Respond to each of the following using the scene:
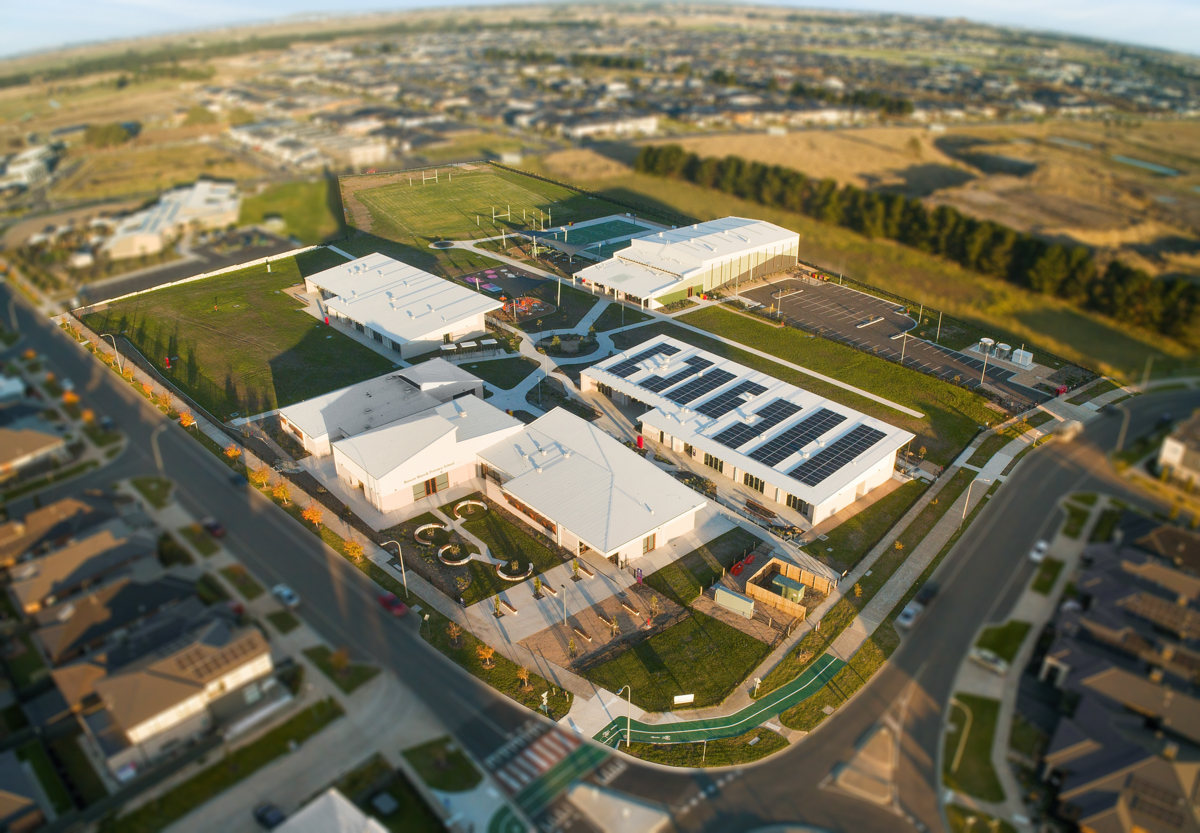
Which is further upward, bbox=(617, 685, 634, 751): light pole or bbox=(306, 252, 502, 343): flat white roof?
bbox=(306, 252, 502, 343): flat white roof

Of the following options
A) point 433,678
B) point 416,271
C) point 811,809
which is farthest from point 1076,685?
point 416,271

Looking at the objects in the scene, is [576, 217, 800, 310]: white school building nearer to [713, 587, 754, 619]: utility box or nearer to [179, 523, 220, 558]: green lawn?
[713, 587, 754, 619]: utility box

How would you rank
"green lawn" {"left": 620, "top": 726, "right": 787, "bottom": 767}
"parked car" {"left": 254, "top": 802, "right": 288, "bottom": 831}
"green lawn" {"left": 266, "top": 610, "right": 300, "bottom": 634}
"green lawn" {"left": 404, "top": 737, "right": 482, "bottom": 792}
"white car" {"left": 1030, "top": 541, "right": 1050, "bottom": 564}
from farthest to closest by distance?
1. "green lawn" {"left": 620, "top": 726, "right": 787, "bottom": 767}
2. "white car" {"left": 1030, "top": 541, "right": 1050, "bottom": 564}
3. "green lawn" {"left": 404, "top": 737, "right": 482, "bottom": 792}
4. "green lawn" {"left": 266, "top": 610, "right": 300, "bottom": 634}
5. "parked car" {"left": 254, "top": 802, "right": 288, "bottom": 831}

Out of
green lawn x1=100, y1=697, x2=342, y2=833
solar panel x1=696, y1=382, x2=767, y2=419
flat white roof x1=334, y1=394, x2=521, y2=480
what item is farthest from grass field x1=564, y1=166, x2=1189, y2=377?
green lawn x1=100, y1=697, x2=342, y2=833

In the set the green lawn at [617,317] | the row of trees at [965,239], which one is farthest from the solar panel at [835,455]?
the green lawn at [617,317]

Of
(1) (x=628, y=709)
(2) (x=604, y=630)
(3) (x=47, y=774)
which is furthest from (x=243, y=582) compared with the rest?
(2) (x=604, y=630)
